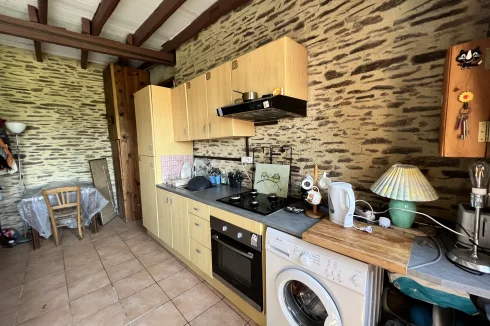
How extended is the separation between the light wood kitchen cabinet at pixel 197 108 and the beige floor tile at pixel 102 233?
2284 mm

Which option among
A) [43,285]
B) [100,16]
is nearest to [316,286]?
[43,285]

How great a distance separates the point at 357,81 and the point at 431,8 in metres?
0.51

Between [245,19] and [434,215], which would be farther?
[245,19]

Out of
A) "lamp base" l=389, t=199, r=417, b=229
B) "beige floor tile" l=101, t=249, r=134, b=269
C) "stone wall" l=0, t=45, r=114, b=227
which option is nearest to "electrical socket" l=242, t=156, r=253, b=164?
"lamp base" l=389, t=199, r=417, b=229

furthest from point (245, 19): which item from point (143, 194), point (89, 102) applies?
point (89, 102)

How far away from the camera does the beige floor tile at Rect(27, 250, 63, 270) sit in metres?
2.54

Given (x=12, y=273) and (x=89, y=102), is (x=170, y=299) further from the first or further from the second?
(x=89, y=102)

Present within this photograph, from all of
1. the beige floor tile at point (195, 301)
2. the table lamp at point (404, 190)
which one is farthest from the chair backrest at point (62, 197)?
the table lamp at point (404, 190)

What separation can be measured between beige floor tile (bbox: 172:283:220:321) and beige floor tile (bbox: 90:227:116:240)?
2.12 metres

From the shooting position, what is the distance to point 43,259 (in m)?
2.65

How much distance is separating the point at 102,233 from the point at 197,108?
108 inches

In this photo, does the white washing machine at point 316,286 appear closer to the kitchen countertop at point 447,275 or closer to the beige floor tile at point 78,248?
the kitchen countertop at point 447,275

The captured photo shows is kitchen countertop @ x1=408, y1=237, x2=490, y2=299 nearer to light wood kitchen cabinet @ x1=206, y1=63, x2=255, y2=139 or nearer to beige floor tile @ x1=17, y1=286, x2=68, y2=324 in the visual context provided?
light wood kitchen cabinet @ x1=206, y1=63, x2=255, y2=139

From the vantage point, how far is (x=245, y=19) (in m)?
2.25
